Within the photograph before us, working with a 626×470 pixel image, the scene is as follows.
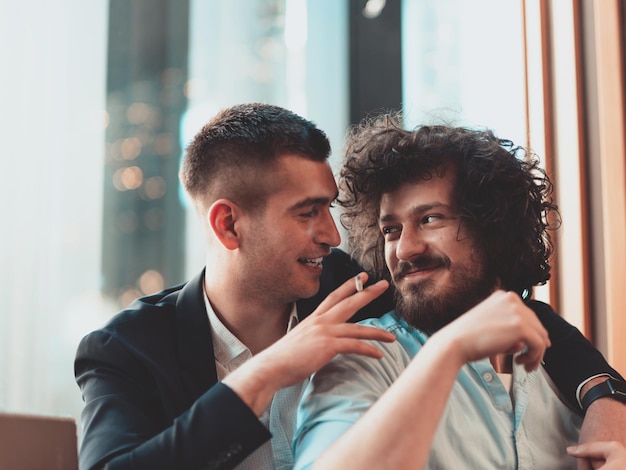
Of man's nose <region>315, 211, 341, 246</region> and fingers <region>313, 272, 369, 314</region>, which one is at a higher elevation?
man's nose <region>315, 211, 341, 246</region>

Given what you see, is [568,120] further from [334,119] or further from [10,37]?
[10,37]

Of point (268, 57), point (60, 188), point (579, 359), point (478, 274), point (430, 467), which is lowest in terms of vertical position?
point (430, 467)

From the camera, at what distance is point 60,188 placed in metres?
2.65

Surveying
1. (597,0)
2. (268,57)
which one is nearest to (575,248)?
(597,0)

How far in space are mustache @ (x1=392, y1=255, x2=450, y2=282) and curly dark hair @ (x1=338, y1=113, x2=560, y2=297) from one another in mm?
99

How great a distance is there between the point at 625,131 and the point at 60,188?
1741 mm

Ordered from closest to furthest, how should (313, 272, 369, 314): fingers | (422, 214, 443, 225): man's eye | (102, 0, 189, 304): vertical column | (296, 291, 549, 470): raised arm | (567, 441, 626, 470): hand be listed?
(296, 291, 549, 470): raised arm → (567, 441, 626, 470): hand → (313, 272, 369, 314): fingers → (422, 214, 443, 225): man's eye → (102, 0, 189, 304): vertical column

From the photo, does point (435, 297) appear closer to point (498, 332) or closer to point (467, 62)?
point (498, 332)

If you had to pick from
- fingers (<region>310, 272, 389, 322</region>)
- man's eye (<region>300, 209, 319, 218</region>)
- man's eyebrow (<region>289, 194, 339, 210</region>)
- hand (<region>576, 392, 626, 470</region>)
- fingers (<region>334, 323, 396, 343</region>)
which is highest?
man's eyebrow (<region>289, 194, 339, 210</region>)

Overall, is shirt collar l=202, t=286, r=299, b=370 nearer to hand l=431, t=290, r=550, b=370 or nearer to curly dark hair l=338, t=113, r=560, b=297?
curly dark hair l=338, t=113, r=560, b=297

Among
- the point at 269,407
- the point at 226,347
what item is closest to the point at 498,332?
the point at 269,407

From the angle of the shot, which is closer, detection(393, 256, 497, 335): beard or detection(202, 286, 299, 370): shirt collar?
detection(393, 256, 497, 335): beard

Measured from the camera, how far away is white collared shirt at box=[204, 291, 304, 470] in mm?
1513

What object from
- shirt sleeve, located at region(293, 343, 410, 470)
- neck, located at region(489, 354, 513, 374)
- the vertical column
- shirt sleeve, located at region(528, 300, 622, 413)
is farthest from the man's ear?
the vertical column
